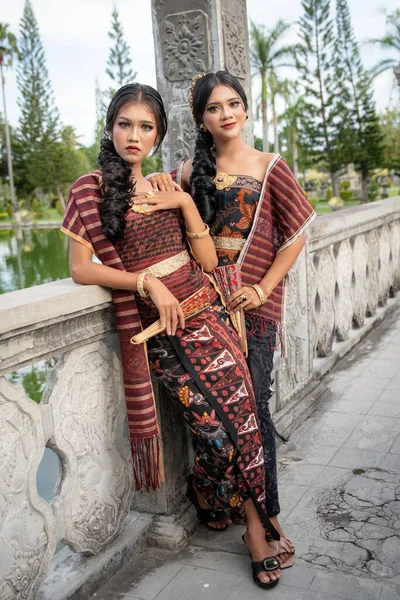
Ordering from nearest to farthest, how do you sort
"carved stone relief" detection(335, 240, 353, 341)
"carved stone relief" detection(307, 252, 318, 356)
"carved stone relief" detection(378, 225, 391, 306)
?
"carved stone relief" detection(307, 252, 318, 356) < "carved stone relief" detection(335, 240, 353, 341) < "carved stone relief" detection(378, 225, 391, 306)

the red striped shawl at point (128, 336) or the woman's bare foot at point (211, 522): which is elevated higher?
the red striped shawl at point (128, 336)

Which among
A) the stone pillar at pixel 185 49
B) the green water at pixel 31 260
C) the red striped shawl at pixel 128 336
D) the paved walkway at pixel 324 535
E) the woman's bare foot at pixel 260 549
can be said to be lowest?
the green water at pixel 31 260

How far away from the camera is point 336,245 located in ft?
14.8

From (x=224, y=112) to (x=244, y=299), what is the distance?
639 mm

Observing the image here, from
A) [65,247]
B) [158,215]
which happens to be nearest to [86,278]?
[158,215]

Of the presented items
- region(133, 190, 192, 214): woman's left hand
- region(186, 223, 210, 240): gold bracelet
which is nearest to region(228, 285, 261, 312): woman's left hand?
region(186, 223, 210, 240): gold bracelet

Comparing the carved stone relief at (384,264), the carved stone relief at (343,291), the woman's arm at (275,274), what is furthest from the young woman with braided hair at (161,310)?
the carved stone relief at (384,264)

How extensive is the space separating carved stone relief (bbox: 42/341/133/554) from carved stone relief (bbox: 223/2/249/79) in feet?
4.45

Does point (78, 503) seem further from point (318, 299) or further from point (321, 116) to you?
point (321, 116)

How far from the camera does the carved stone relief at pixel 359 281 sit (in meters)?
4.83

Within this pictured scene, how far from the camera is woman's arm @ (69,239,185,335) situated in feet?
6.66

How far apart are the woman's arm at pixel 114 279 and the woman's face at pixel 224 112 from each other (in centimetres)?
61

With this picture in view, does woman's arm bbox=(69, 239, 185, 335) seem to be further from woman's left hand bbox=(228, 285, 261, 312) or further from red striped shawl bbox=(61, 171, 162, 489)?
woman's left hand bbox=(228, 285, 261, 312)

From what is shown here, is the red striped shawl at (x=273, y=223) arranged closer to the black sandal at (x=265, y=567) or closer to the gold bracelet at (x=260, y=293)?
the gold bracelet at (x=260, y=293)
